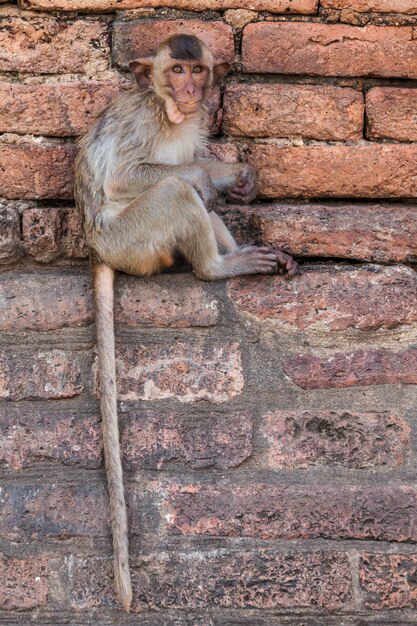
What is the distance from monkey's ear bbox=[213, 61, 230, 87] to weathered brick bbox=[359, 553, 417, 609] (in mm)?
1465

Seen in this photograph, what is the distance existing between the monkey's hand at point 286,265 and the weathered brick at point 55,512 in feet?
2.66

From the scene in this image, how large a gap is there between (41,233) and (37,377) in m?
0.45

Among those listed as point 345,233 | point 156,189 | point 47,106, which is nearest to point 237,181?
point 156,189

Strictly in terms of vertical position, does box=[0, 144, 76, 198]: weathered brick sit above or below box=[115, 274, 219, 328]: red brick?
above

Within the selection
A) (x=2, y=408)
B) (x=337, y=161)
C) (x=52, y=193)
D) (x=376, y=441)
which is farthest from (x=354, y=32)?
(x=2, y=408)

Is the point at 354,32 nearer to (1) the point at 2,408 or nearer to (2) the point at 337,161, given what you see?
(2) the point at 337,161

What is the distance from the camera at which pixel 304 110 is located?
3055 millimetres

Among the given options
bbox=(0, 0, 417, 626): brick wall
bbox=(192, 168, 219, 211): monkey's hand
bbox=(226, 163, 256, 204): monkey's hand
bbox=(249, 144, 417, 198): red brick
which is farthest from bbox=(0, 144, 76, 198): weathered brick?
bbox=(249, 144, 417, 198): red brick

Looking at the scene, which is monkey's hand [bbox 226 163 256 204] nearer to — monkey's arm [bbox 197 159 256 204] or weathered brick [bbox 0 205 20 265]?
monkey's arm [bbox 197 159 256 204]

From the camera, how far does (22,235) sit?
306 cm

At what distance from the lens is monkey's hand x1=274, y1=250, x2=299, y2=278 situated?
117 inches

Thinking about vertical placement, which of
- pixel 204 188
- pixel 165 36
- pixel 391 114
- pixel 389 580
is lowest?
pixel 389 580

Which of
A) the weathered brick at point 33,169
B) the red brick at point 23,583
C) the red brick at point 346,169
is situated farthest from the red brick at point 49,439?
the red brick at point 346,169

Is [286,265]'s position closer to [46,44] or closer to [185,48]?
[185,48]
